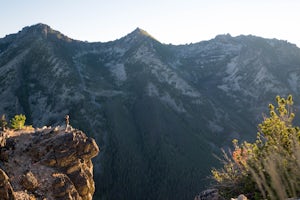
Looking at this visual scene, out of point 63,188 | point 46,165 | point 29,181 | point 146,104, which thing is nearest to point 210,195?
point 29,181

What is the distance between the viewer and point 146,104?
158 m

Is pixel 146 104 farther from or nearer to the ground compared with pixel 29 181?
farther from the ground

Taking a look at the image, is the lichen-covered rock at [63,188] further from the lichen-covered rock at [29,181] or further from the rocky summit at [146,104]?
the rocky summit at [146,104]

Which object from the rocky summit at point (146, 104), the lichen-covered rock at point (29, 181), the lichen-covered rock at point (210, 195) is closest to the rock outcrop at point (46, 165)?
the lichen-covered rock at point (29, 181)

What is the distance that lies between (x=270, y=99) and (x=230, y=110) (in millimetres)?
18255

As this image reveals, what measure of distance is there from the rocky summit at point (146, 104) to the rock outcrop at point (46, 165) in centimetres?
8288

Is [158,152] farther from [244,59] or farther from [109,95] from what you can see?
[244,59]

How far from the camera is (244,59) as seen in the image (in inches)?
7736

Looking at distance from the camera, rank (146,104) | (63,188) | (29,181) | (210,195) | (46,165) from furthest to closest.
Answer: (146,104) < (46,165) < (63,188) < (29,181) < (210,195)

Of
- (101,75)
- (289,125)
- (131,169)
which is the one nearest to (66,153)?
(289,125)

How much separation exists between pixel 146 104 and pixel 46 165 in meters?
131

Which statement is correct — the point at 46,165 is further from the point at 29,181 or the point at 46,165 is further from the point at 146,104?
the point at 146,104

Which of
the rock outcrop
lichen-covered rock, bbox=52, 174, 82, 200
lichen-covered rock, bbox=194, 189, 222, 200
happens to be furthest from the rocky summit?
lichen-covered rock, bbox=194, 189, 222, 200

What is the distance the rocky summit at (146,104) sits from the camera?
4823 inches
